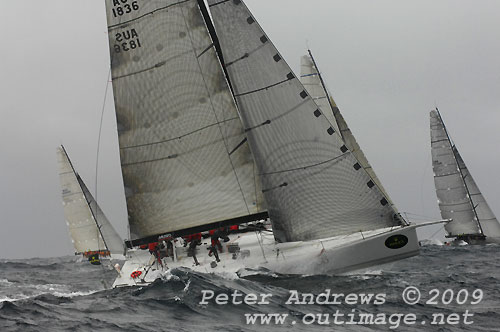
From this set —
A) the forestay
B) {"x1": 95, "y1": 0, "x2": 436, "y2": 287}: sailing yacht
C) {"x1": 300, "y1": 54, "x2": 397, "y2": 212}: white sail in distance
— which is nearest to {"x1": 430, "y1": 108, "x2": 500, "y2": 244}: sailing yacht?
the forestay

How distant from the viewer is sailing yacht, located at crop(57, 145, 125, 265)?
43.9 meters

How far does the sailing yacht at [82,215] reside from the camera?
144ft

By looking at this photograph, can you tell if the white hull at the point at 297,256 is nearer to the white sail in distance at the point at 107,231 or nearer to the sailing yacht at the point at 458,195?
Result: the white sail in distance at the point at 107,231

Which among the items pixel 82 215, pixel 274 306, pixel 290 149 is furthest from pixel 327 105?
pixel 82 215

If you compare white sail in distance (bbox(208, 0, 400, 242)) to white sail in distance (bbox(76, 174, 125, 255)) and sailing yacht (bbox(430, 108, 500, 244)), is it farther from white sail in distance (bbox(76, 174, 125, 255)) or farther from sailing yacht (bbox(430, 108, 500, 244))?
sailing yacht (bbox(430, 108, 500, 244))

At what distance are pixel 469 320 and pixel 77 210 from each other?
3850 cm

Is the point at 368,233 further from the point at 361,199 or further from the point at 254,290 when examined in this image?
the point at 254,290

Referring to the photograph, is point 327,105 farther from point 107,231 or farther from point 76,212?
point 76,212

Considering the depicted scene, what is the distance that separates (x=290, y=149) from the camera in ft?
62.8

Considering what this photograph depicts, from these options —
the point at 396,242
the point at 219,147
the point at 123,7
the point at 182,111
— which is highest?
the point at 123,7

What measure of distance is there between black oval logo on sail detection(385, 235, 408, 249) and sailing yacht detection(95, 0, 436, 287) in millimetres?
796

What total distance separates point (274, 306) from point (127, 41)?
11.1 meters

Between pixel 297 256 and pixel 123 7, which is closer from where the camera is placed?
pixel 297 256

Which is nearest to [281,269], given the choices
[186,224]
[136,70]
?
[186,224]
